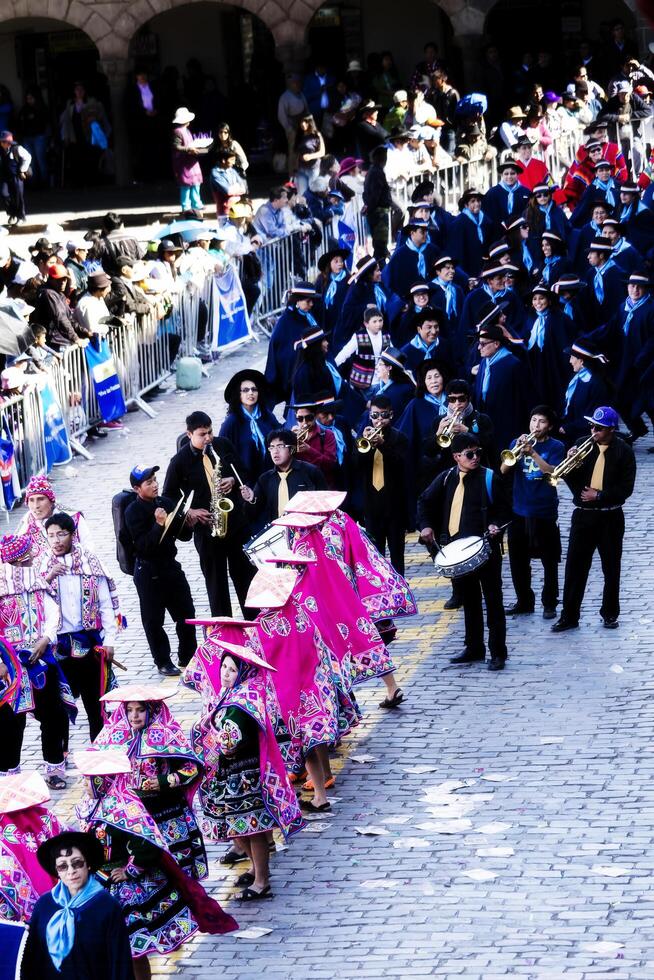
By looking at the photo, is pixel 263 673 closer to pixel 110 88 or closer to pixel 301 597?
pixel 301 597

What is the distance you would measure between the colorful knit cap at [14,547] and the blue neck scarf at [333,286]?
761 cm

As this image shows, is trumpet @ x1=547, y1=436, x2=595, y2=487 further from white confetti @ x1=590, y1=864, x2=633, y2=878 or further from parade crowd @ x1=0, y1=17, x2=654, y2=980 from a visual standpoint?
white confetti @ x1=590, y1=864, x2=633, y2=878

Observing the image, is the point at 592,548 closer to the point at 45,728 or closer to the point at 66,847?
the point at 45,728

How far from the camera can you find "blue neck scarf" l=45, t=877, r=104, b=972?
302 inches

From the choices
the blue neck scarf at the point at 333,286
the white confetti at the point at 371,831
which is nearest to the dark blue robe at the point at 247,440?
the white confetti at the point at 371,831

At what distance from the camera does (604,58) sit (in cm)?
3081

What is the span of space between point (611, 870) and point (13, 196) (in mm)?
20562

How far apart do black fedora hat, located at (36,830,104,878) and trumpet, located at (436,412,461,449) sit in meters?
6.30

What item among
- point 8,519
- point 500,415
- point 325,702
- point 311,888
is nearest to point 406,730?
point 325,702

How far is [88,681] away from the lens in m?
11.6

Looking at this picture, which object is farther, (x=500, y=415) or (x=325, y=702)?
(x=500, y=415)

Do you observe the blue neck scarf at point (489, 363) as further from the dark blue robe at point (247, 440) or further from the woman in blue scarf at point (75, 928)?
the woman in blue scarf at point (75, 928)

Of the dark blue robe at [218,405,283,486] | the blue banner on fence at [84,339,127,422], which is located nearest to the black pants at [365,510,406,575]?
the dark blue robe at [218,405,283,486]

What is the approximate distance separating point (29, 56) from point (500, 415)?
21339mm
